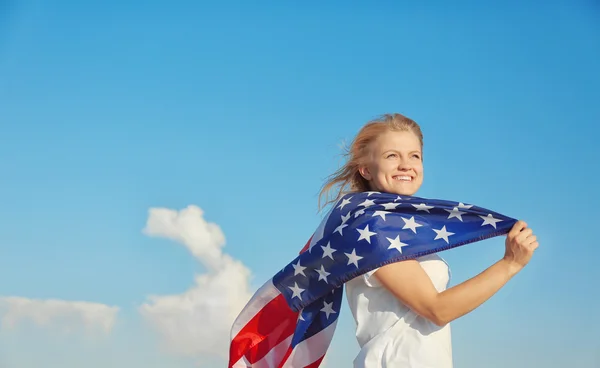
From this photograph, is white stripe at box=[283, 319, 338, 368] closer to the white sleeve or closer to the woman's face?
the white sleeve

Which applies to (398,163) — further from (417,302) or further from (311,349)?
(311,349)

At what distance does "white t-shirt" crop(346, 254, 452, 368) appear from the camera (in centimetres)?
436

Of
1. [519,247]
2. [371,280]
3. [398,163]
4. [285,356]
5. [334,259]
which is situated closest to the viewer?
[519,247]

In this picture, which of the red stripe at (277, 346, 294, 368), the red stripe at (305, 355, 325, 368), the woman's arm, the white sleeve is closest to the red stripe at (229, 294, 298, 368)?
the red stripe at (277, 346, 294, 368)

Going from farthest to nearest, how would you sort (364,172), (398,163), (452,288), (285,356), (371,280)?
(285,356)
(364,172)
(398,163)
(371,280)
(452,288)

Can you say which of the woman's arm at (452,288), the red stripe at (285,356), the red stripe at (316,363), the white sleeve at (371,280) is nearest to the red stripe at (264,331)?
the red stripe at (285,356)

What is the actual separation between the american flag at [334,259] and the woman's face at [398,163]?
0.53 feet

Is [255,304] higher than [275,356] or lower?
higher

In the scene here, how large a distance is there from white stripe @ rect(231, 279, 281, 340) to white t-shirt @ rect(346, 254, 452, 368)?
36.9 inches

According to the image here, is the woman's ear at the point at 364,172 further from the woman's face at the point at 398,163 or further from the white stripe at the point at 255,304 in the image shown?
the white stripe at the point at 255,304

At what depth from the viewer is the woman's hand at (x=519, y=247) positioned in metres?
4.39

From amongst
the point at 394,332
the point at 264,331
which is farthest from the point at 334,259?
the point at 264,331

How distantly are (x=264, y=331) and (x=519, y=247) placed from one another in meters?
2.21

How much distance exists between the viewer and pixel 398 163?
5051mm
